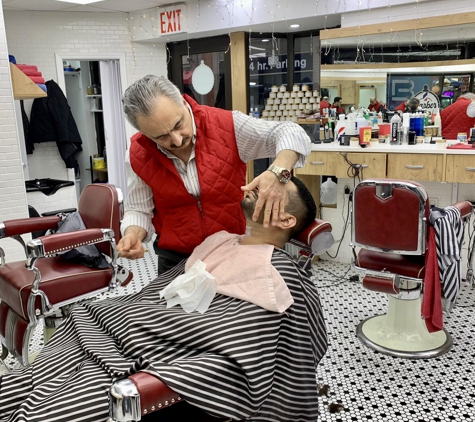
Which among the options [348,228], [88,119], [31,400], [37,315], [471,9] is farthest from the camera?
[88,119]

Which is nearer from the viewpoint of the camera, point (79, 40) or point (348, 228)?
point (348, 228)

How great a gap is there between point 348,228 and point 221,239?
235 cm

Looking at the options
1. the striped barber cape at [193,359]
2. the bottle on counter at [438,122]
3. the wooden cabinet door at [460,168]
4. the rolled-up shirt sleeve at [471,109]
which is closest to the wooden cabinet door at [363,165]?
the wooden cabinet door at [460,168]

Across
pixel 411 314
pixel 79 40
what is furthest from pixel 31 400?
pixel 79 40

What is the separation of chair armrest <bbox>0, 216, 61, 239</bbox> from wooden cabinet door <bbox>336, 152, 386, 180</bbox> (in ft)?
6.53

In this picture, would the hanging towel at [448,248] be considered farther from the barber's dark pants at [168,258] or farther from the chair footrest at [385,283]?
the barber's dark pants at [168,258]

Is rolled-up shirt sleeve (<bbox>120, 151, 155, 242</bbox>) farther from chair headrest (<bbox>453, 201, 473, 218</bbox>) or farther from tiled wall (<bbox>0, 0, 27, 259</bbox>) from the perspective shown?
tiled wall (<bbox>0, 0, 27, 259</bbox>)

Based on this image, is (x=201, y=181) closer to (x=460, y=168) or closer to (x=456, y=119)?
(x=460, y=168)

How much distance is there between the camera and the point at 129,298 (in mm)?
1514

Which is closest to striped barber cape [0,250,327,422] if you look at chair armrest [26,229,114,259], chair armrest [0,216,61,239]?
chair armrest [26,229,114,259]

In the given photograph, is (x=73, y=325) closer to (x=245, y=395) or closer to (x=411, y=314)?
(x=245, y=395)

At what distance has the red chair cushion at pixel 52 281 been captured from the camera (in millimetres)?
1986

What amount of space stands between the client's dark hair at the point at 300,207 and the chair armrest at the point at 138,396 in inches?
27.0

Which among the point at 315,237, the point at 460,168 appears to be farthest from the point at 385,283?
the point at 460,168
